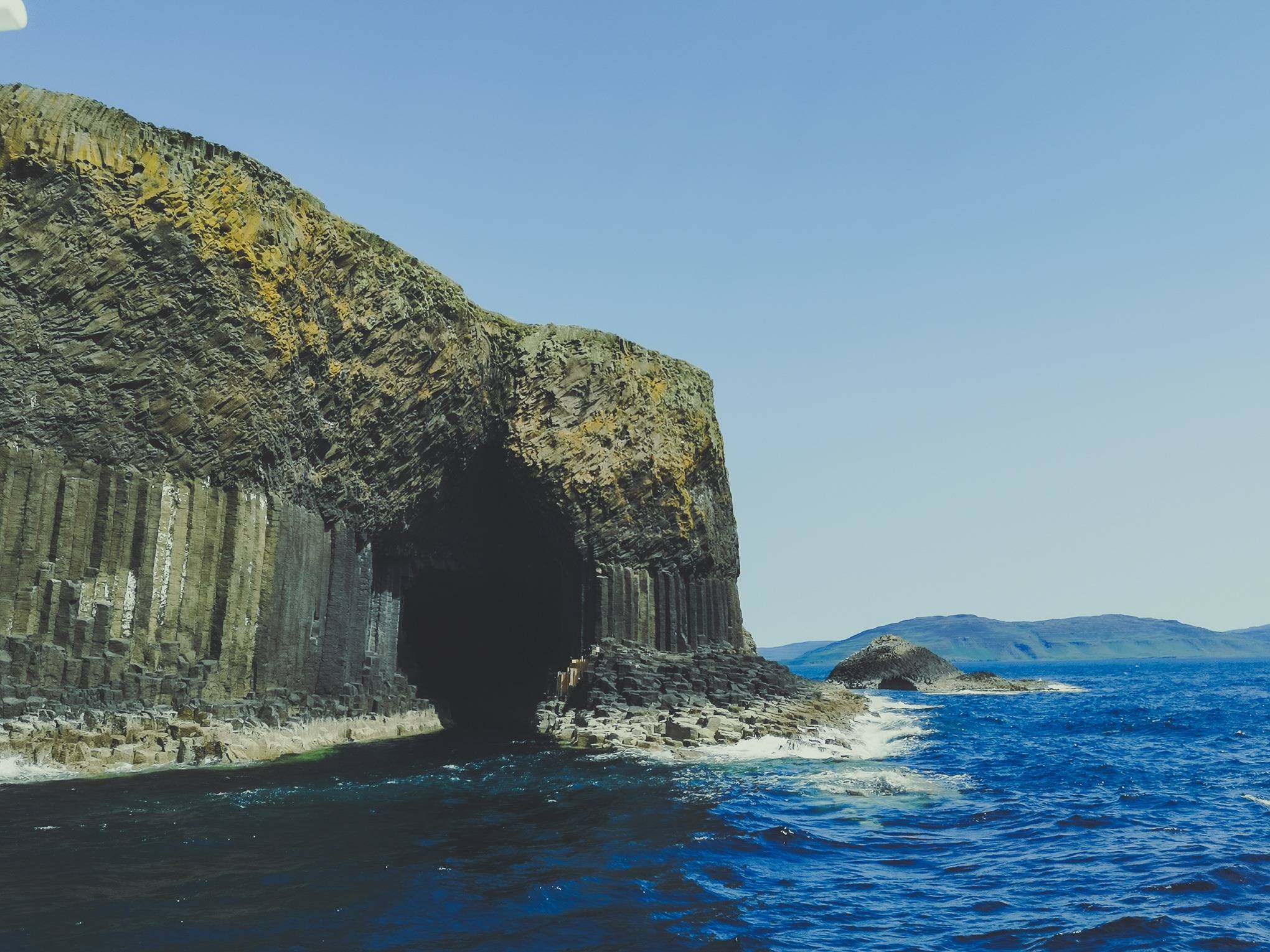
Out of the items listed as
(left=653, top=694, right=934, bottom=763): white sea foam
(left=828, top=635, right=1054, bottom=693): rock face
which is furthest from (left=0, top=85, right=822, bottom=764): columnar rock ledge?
(left=828, top=635, right=1054, bottom=693): rock face

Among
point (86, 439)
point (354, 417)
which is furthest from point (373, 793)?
point (354, 417)

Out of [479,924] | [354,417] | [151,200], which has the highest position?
[151,200]

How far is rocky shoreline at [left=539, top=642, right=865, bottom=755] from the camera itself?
92.0 ft

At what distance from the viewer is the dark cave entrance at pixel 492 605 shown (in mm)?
34844

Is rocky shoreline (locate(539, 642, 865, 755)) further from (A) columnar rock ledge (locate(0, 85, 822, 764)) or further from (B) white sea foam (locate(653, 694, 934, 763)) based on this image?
(A) columnar rock ledge (locate(0, 85, 822, 764))

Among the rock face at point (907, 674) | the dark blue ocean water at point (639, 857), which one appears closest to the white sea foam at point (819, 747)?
the dark blue ocean water at point (639, 857)

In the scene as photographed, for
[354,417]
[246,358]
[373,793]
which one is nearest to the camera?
[373,793]

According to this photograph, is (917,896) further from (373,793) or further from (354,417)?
(354,417)

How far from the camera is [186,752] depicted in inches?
866

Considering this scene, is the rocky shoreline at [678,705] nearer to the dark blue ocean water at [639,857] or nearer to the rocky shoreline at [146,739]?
the dark blue ocean water at [639,857]

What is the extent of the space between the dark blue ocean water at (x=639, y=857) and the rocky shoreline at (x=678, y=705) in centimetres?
310

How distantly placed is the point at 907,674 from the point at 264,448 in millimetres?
58126

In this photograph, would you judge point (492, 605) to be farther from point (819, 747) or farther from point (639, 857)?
point (639, 857)

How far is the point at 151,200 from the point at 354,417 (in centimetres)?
793
